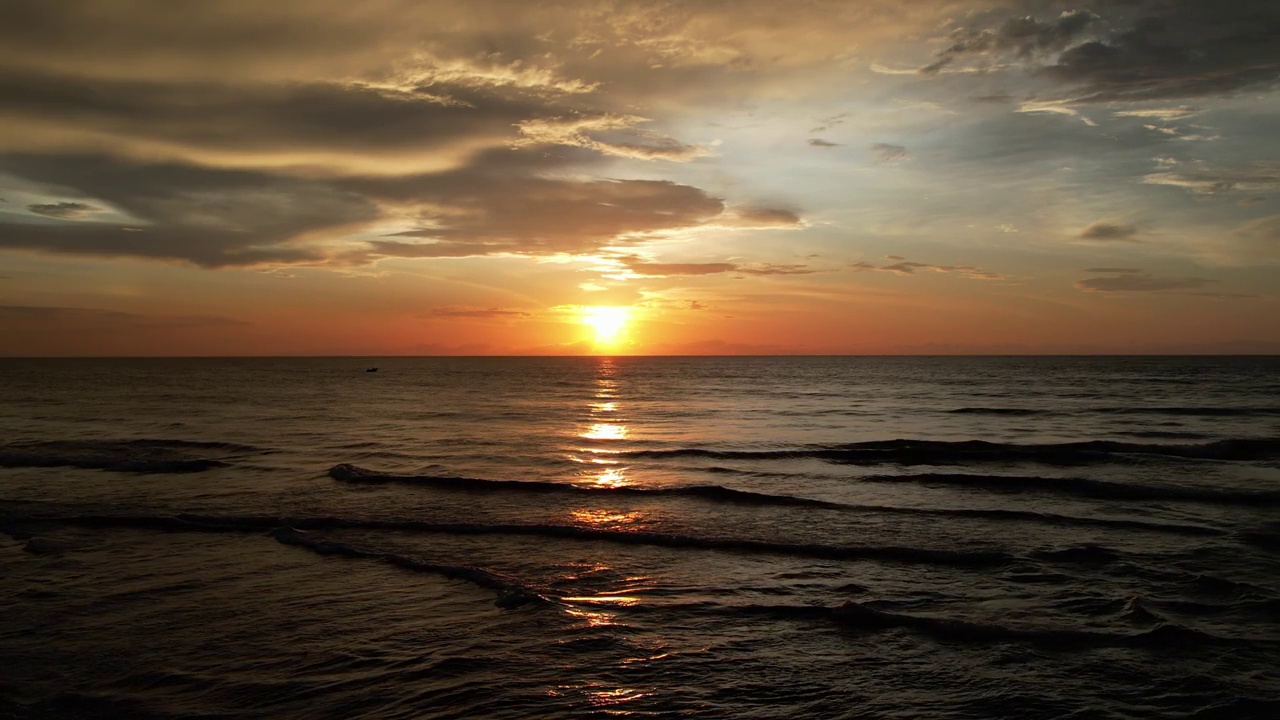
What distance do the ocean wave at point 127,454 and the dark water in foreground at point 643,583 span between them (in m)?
0.28

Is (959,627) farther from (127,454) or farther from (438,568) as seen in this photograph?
(127,454)

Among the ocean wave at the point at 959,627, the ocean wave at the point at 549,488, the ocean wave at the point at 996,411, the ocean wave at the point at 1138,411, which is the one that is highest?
the ocean wave at the point at 1138,411

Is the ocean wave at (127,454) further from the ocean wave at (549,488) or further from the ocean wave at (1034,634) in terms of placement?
the ocean wave at (1034,634)

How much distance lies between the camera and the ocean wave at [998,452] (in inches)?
1104

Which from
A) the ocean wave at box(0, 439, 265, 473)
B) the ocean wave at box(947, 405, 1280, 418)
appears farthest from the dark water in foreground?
the ocean wave at box(947, 405, 1280, 418)

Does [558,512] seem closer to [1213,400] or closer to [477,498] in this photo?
[477,498]

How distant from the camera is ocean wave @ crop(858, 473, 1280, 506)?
20062mm

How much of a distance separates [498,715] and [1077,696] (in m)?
6.62

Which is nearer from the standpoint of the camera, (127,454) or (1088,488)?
(1088,488)

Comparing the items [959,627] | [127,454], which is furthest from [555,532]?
[127,454]

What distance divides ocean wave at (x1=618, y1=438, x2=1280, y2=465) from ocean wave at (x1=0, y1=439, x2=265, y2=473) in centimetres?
1591

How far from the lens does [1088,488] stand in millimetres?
21906

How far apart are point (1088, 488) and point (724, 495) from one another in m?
11.0

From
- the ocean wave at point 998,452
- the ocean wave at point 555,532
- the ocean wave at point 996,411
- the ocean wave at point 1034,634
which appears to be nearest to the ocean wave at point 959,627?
the ocean wave at point 1034,634
